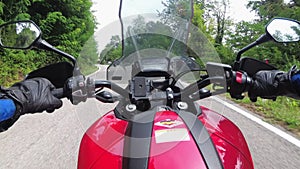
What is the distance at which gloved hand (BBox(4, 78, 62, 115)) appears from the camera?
121 cm

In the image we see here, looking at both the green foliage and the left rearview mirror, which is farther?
the green foliage

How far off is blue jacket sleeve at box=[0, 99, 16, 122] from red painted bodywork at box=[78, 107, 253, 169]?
1.24ft

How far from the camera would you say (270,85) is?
1.53 metres

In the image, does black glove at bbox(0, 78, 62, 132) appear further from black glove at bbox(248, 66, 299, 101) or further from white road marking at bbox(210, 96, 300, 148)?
white road marking at bbox(210, 96, 300, 148)

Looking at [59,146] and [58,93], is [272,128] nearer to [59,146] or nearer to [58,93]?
[59,146]

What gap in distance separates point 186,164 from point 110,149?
0.34m

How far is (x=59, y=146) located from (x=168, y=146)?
297 cm

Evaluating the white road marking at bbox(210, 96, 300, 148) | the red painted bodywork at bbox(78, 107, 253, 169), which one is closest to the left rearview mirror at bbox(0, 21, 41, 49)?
the red painted bodywork at bbox(78, 107, 253, 169)

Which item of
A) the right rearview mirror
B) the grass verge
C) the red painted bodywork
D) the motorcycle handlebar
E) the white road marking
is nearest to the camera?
the red painted bodywork

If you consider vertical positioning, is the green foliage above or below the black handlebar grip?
below

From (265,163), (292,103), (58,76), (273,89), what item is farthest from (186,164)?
(292,103)

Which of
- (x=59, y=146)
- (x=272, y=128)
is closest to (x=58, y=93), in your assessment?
(x=59, y=146)

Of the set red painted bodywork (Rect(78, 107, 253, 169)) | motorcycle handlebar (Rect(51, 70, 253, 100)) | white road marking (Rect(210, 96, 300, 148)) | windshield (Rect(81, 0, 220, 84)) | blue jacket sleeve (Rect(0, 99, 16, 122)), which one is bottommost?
white road marking (Rect(210, 96, 300, 148))

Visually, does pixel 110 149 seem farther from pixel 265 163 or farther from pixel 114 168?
pixel 265 163
